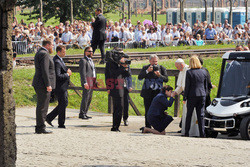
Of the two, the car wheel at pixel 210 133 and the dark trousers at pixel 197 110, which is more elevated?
the dark trousers at pixel 197 110

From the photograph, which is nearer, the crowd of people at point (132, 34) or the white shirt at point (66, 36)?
the crowd of people at point (132, 34)

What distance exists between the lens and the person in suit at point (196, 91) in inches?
433

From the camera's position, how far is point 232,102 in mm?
11266

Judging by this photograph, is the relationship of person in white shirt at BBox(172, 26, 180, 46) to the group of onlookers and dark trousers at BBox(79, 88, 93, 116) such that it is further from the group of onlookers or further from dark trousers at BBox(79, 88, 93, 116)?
dark trousers at BBox(79, 88, 93, 116)

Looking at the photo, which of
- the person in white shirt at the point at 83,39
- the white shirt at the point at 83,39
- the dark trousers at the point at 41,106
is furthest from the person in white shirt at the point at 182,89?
the white shirt at the point at 83,39

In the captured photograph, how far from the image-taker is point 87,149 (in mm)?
8867

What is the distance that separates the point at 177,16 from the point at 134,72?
41241 mm

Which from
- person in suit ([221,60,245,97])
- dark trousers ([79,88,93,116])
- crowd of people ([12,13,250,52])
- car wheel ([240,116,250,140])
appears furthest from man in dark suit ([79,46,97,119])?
crowd of people ([12,13,250,52])

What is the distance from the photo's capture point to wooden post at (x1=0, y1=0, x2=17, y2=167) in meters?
6.37

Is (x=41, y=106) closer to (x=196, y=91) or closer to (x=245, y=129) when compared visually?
(x=196, y=91)

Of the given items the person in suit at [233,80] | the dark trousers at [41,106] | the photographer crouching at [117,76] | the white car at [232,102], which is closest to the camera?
the dark trousers at [41,106]

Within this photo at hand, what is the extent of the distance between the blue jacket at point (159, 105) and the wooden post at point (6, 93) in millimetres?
5247

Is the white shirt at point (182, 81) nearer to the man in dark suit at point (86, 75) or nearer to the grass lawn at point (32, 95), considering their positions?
the man in dark suit at point (86, 75)

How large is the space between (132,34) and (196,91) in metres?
19.0
